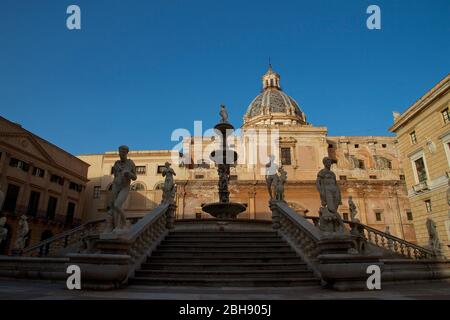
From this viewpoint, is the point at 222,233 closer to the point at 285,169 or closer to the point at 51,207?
the point at 285,169

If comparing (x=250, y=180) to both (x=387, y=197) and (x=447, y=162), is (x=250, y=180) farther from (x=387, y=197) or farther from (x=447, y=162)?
(x=447, y=162)

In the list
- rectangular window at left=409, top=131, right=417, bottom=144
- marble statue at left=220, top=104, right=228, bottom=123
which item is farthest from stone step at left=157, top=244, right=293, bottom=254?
rectangular window at left=409, top=131, right=417, bottom=144

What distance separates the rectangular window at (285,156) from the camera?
127 feet

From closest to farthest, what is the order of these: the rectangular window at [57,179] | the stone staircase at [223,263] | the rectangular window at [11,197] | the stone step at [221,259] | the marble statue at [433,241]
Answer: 1. the stone staircase at [223,263]
2. the stone step at [221,259]
3. the marble statue at [433,241]
4. the rectangular window at [11,197]
5. the rectangular window at [57,179]

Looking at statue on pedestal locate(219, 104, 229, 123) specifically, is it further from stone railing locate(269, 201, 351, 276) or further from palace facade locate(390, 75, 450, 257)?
palace facade locate(390, 75, 450, 257)

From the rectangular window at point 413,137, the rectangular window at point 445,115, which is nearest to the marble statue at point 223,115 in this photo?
the rectangular window at point 445,115

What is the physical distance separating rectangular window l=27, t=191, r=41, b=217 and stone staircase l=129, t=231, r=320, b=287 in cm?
2840

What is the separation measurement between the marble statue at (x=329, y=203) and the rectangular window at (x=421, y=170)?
20788 mm

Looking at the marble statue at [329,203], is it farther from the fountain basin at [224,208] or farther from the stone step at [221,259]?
the fountain basin at [224,208]

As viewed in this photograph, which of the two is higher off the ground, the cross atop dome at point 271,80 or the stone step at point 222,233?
the cross atop dome at point 271,80
